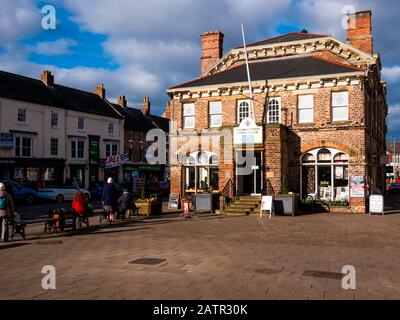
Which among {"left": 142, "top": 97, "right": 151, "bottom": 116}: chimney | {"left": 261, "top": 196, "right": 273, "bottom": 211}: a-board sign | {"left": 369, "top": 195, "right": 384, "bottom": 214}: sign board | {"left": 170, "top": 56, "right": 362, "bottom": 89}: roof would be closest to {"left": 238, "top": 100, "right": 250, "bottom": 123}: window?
{"left": 170, "top": 56, "right": 362, "bottom": 89}: roof

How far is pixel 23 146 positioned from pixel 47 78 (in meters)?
8.33

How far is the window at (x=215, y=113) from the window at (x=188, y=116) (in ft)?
3.96

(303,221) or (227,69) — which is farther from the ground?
(227,69)

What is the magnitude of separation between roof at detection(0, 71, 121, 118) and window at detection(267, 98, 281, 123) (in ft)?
73.7

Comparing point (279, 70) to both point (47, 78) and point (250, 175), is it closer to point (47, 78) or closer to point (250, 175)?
point (250, 175)

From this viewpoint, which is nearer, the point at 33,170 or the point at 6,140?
the point at 6,140

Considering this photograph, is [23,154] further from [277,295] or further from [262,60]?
[277,295]

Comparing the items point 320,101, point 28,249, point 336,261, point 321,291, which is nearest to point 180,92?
point 320,101

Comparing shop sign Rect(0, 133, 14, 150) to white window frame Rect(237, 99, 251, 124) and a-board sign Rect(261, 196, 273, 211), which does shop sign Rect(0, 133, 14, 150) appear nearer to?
white window frame Rect(237, 99, 251, 124)

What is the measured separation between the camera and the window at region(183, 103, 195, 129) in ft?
83.6

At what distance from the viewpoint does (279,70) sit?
24.6m

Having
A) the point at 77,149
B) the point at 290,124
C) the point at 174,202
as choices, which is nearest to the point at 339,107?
the point at 290,124

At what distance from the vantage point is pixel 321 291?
22.7 ft
